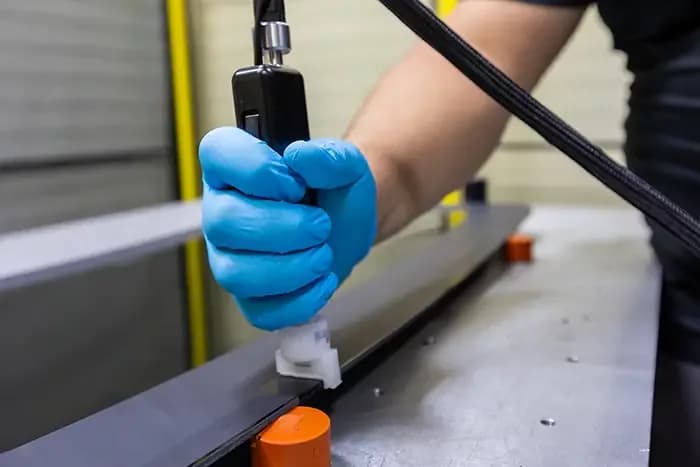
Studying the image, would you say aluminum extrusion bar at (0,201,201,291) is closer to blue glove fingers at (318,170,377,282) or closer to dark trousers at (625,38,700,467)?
blue glove fingers at (318,170,377,282)

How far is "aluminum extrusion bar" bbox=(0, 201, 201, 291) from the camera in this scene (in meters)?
0.76

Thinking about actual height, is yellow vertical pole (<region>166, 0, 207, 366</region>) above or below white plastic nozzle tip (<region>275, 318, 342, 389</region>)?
above

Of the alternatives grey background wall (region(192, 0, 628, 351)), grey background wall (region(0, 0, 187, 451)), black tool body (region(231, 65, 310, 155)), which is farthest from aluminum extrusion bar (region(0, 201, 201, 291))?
black tool body (region(231, 65, 310, 155))

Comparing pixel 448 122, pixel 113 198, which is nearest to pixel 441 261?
pixel 448 122

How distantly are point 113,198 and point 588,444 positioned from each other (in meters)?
1.24

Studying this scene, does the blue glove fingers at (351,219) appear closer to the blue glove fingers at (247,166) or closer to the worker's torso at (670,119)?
the blue glove fingers at (247,166)

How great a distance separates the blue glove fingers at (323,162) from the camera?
354mm

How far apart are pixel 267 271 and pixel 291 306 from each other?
24 millimetres

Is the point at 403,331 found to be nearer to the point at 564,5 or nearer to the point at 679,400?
the point at 679,400

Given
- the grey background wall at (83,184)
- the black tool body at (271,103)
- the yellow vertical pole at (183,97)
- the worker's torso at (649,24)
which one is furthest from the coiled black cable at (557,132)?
the yellow vertical pole at (183,97)

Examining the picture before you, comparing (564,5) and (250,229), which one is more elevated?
(564,5)

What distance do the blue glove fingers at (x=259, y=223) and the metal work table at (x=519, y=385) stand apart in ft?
0.40

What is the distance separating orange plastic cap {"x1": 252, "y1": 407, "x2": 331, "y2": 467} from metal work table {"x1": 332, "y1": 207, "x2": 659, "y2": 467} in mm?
43

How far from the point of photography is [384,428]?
1.36 ft
